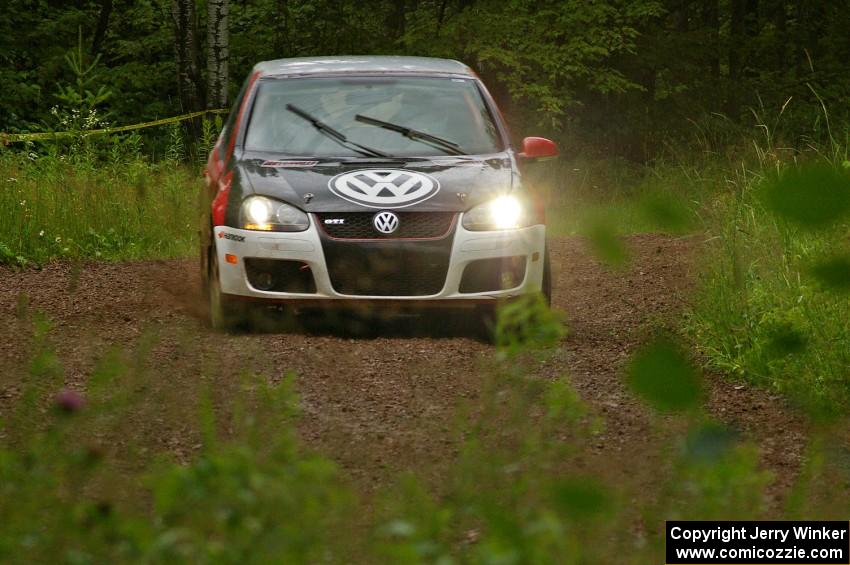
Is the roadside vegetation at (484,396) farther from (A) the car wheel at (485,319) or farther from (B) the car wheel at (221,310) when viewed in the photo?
(A) the car wheel at (485,319)

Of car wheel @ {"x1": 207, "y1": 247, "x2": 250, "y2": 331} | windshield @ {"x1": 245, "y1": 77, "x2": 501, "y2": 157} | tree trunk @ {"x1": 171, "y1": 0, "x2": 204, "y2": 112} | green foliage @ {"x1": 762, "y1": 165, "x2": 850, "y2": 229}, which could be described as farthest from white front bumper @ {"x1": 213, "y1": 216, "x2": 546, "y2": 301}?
tree trunk @ {"x1": 171, "y1": 0, "x2": 204, "y2": 112}

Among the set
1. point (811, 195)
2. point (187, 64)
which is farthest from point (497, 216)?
point (187, 64)

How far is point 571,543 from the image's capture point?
2637 mm

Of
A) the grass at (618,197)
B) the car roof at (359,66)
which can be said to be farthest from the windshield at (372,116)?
the grass at (618,197)

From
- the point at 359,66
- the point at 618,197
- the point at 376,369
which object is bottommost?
the point at 376,369

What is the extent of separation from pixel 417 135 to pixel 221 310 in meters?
1.63

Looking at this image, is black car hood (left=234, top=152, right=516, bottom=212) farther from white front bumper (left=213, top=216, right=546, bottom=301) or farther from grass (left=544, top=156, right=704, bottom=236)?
grass (left=544, top=156, right=704, bottom=236)

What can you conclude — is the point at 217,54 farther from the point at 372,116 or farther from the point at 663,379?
the point at 663,379

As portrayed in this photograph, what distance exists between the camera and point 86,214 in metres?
12.6

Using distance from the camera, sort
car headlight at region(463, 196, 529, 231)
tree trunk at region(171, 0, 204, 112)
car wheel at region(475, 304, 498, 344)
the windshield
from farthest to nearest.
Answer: tree trunk at region(171, 0, 204, 112)
the windshield
car wheel at region(475, 304, 498, 344)
car headlight at region(463, 196, 529, 231)

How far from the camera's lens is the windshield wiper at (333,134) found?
26.0 ft

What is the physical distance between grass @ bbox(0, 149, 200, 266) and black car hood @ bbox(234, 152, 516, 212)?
369 cm

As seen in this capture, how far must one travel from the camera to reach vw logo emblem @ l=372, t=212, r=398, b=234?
7285mm

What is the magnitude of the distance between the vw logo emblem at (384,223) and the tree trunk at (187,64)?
47.6ft
